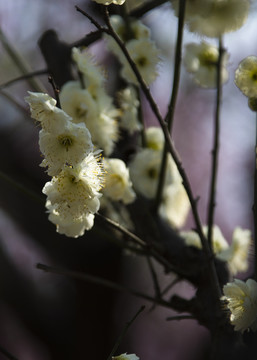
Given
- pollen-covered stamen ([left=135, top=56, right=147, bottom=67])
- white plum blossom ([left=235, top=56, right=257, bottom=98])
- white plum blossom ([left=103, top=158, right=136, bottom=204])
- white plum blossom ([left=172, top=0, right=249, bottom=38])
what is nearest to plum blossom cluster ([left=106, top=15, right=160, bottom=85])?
pollen-covered stamen ([left=135, top=56, right=147, bottom=67])

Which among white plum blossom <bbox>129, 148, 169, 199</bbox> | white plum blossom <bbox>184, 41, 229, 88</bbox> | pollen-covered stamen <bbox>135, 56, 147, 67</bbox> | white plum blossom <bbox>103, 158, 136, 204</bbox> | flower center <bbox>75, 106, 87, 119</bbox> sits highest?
white plum blossom <bbox>184, 41, 229, 88</bbox>

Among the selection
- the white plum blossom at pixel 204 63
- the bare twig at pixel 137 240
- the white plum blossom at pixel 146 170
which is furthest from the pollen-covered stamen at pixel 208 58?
the bare twig at pixel 137 240

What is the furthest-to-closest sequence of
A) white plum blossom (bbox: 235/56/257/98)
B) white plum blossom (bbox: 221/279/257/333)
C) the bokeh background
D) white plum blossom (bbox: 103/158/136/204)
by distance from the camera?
the bokeh background, white plum blossom (bbox: 103/158/136/204), white plum blossom (bbox: 235/56/257/98), white plum blossom (bbox: 221/279/257/333)

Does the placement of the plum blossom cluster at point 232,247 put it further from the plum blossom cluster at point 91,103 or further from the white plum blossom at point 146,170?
the plum blossom cluster at point 91,103

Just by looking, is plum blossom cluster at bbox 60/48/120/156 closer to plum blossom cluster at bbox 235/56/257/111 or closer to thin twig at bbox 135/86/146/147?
thin twig at bbox 135/86/146/147

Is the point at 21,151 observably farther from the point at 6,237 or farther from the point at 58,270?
the point at 58,270

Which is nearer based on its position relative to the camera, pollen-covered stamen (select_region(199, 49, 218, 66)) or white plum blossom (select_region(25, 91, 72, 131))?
white plum blossom (select_region(25, 91, 72, 131))
